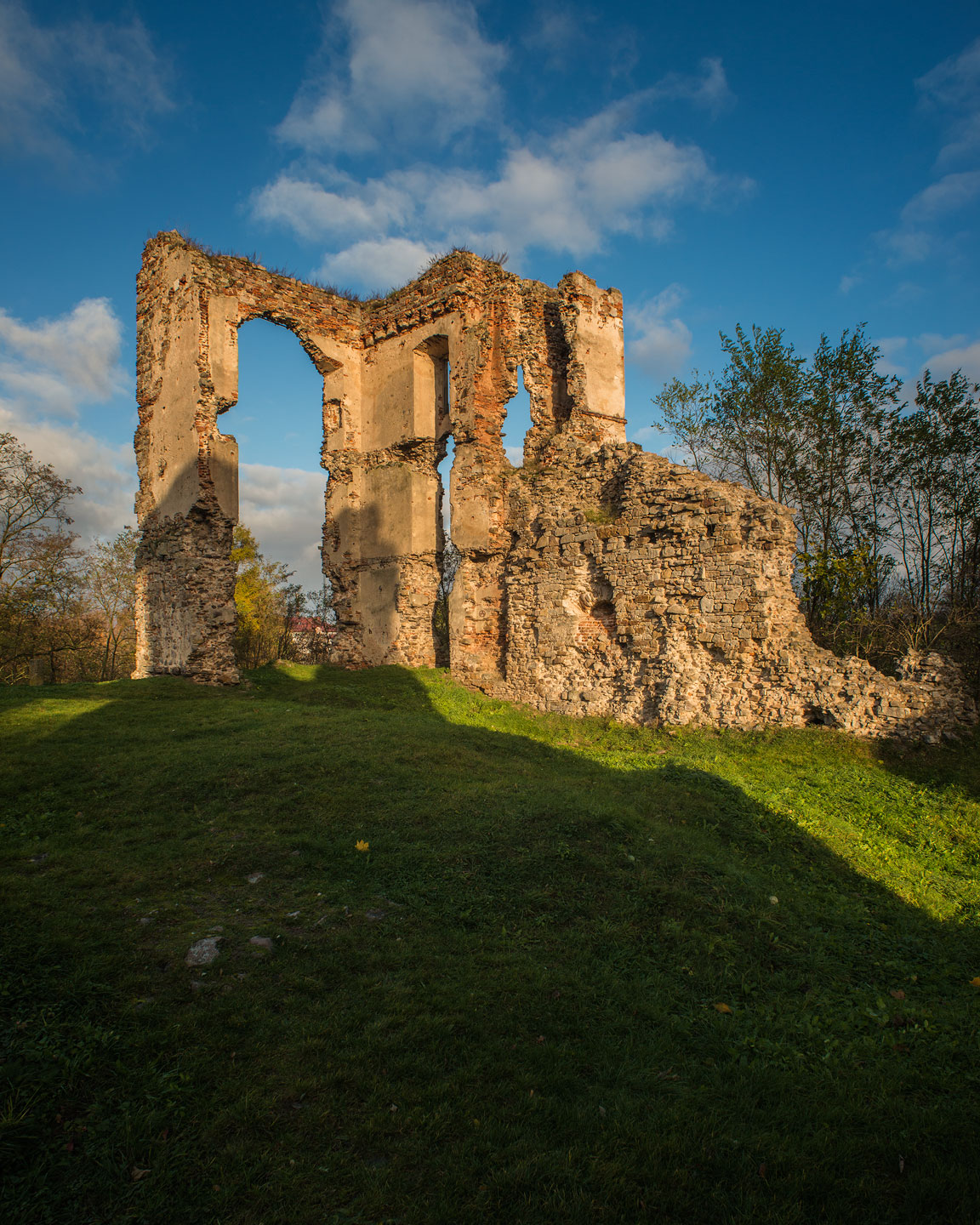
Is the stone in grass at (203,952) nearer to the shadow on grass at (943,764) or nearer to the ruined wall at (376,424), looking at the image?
the shadow on grass at (943,764)

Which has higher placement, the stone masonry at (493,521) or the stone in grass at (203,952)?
the stone masonry at (493,521)

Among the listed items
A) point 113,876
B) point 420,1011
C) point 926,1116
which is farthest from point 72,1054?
point 926,1116

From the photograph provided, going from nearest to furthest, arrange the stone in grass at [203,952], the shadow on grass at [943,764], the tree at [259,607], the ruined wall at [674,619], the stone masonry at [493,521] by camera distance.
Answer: the stone in grass at [203,952] < the shadow on grass at [943,764] < the ruined wall at [674,619] < the stone masonry at [493,521] < the tree at [259,607]

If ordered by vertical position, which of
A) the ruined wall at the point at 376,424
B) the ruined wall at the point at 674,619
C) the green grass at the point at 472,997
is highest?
the ruined wall at the point at 376,424

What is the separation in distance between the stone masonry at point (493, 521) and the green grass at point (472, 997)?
11.0 feet

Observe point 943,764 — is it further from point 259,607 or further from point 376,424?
point 259,607

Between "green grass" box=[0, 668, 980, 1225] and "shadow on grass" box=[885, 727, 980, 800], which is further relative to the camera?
"shadow on grass" box=[885, 727, 980, 800]

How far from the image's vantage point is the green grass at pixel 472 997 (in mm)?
2715

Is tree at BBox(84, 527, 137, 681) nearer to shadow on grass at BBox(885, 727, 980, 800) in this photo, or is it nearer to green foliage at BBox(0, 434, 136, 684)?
green foliage at BBox(0, 434, 136, 684)

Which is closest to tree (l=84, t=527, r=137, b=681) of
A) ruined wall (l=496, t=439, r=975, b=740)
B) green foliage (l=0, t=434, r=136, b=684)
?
green foliage (l=0, t=434, r=136, b=684)

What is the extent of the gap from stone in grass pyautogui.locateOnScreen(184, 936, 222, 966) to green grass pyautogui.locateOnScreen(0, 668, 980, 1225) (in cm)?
7

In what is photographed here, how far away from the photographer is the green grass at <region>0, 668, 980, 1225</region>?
2.71 meters

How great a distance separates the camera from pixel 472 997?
391 cm

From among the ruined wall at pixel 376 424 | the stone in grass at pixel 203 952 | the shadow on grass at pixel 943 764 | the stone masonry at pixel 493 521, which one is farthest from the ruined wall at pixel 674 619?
the stone in grass at pixel 203 952
